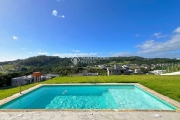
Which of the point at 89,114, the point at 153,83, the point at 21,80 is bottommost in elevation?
the point at 21,80

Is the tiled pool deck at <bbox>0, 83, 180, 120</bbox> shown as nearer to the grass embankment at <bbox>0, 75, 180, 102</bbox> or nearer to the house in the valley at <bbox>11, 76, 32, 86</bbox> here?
the grass embankment at <bbox>0, 75, 180, 102</bbox>

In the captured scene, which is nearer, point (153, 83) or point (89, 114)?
point (89, 114)

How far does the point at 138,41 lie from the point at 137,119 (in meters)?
37.5

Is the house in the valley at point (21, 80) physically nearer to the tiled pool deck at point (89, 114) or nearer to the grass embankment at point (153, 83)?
the grass embankment at point (153, 83)

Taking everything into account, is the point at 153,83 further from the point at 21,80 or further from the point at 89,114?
the point at 21,80

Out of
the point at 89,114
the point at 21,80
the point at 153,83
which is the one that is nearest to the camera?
the point at 89,114

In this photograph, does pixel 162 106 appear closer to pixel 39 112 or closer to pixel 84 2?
pixel 39 112

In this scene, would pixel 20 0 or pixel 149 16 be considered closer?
pixel 20 0

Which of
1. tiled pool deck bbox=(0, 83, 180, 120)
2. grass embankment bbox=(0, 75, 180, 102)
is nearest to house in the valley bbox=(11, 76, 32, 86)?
grass embankment bbox=(0, 75, 180, 102)

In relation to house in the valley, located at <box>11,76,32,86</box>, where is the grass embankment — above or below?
above

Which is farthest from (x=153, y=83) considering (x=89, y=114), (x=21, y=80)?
(x=21, y=80)

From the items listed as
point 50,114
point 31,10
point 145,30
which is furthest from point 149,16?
point 50,114

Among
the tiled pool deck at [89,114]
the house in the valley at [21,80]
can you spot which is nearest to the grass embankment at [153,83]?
the tiled pool deck at [89,114]

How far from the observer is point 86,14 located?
17281 millimetres
